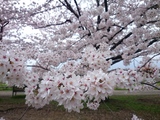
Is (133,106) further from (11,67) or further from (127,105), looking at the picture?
(11,67)

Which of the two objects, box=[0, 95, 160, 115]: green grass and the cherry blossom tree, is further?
box=[0, 95, 160, 115]: green grass

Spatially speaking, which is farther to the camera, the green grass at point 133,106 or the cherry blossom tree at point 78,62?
the green grass at point 133,106

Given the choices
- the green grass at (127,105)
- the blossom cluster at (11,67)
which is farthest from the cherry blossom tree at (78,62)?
the green grass at (127,105)

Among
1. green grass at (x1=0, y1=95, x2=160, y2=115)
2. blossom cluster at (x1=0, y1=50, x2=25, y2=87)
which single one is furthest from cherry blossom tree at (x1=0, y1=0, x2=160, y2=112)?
green grass at (x1=0, y1=95, x2=160, y2=115)

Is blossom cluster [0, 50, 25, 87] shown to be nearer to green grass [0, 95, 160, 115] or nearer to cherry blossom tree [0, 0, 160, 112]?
cherry blossom tree [0, 0, 160, 112]

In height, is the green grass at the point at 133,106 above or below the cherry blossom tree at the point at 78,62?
below

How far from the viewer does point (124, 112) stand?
23.9 ft

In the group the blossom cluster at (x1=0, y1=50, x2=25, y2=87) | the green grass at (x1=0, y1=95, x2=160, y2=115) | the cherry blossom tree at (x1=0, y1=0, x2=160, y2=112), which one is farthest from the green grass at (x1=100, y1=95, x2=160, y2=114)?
the blossom cluster at (x1=0, y1=50, x2=25, y2=87)

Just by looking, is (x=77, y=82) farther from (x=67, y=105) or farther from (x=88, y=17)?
(x=88, y=17)

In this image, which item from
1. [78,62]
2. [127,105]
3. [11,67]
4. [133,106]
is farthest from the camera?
[127,105]

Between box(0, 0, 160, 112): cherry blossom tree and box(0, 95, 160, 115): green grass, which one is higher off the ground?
box(0, 0, 160, 112): cherry blossom tree

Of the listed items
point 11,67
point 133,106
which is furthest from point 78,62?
point 133,106

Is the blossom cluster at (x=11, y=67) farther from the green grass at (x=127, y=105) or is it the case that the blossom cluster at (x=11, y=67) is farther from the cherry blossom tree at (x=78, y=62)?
the green grass at (x=127, y=105)

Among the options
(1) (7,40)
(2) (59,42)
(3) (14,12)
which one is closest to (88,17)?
(2) (59,42)
